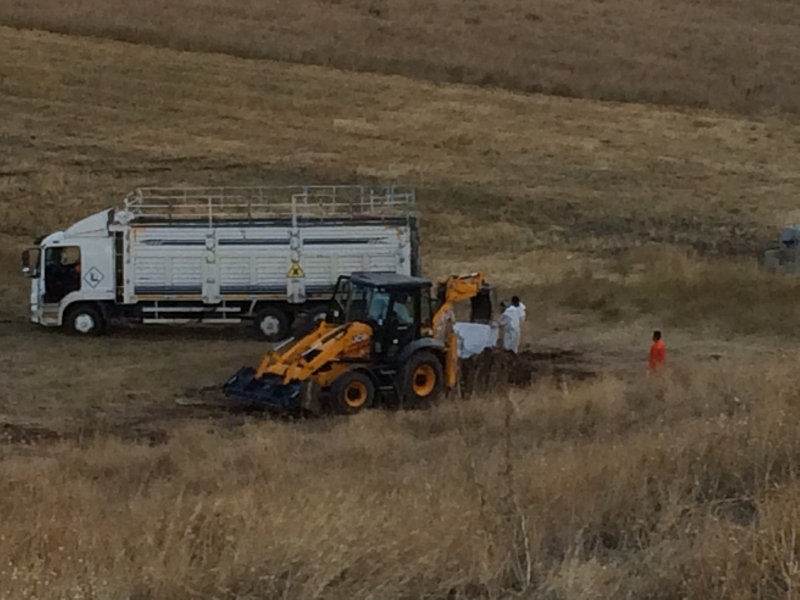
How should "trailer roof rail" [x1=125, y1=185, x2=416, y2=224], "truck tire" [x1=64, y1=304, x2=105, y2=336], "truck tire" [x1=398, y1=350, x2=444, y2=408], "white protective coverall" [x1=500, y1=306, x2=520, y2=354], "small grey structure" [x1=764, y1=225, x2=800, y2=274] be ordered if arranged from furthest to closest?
"small grey structure" [x1=764, y1=225, x2=800, y2=274] < "trailer roof rail" [x1=125, y1=185, x2=416, y2=224] < "truck tire" [x1=64, y1=304, x2=105, y2=336] < "white protective coverall" [x1=500, y1=306, x2=520, y2=354] < "truck tire" [x1=398, y1=350, x2=444, y2=408]

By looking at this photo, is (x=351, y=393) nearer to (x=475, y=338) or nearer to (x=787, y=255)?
(x=475, y=338)

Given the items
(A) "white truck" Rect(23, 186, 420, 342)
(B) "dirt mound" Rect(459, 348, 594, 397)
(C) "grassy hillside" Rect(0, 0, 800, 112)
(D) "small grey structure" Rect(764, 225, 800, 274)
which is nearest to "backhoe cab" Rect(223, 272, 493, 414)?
(B) "dirt mound" Rect(459, 348, 594, 397)

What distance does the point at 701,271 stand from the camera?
86.8 ft

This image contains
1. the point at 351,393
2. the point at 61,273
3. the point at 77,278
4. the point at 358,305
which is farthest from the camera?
the point at 61,273

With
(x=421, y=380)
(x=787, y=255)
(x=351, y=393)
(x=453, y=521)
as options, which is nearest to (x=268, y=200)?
(x=787, y=255)

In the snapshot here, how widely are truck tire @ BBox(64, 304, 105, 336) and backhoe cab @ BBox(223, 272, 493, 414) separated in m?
6.71

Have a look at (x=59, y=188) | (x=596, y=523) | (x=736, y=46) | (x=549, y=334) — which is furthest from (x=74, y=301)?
(x=736, y=46)

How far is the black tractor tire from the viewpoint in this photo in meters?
15.0

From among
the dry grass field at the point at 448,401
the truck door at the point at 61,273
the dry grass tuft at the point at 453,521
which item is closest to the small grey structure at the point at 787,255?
the dry grass field at the point at 448,401

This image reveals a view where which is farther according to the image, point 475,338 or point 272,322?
point 272,322

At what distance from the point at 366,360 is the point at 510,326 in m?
3.41

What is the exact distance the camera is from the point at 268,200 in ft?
103

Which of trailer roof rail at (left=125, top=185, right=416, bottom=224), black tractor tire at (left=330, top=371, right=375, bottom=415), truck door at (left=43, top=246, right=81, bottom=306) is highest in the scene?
trailer roof rail at (left=125, top=185, right=416, bottom=224)

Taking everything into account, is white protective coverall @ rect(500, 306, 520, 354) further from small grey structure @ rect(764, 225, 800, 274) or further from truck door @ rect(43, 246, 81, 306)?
small grey structure @ rect(764, 225, 800, 274)
